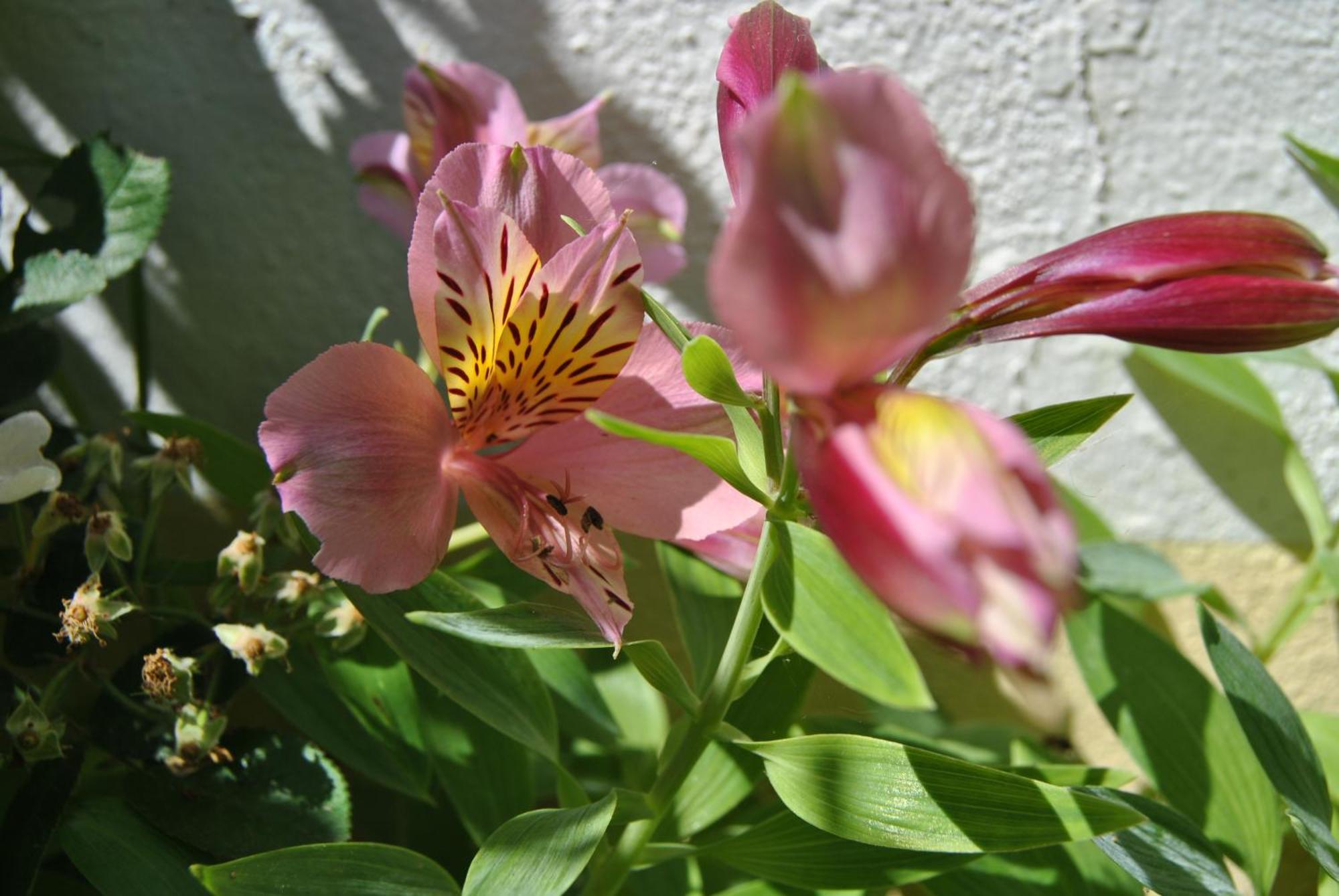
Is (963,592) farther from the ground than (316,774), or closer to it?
farther from the ground

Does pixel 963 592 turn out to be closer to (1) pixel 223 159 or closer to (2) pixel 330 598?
(2) pixel 330 598

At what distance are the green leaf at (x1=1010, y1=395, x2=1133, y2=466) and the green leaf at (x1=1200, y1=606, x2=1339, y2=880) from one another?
16cm

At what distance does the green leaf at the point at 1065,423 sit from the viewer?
43 centimetres

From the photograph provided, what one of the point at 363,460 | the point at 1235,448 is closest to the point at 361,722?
the point at 363,460

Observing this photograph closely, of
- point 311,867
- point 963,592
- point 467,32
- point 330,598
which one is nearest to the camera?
point 963,592

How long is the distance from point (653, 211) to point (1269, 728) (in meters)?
0.47

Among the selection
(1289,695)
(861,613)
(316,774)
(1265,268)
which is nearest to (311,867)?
(316,774)

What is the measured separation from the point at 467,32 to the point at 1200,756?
0.69m

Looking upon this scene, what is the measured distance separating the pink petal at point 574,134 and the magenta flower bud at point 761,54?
0.97 ft

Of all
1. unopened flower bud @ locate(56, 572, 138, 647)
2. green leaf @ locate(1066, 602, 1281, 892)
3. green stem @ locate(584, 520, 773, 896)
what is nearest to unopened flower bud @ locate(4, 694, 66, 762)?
unopened flower bud @ locate(56, 572, 138, 647)

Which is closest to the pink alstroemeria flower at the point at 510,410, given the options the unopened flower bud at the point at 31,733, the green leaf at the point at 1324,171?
the unopened flower bud at the point at 31,733

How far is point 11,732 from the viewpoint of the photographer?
1.58ft

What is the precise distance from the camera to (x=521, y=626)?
40cm

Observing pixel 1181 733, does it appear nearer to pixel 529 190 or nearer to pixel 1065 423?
pixel 1065 423
